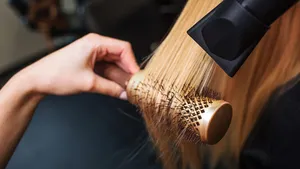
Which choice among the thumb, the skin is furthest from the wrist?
the thumb

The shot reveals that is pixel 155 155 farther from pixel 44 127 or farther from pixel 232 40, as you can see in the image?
pixel 232 40

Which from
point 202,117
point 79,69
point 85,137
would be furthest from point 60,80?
point 202,117

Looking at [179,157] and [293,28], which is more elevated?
[293,28]

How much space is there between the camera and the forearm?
884 millimetres

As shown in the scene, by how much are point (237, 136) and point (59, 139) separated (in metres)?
0.46

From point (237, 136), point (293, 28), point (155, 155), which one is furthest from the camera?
point (155, 155)

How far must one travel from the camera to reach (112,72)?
909 mm

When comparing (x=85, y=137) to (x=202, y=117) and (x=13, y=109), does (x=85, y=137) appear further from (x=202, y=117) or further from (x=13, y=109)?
(x=202, y=117)

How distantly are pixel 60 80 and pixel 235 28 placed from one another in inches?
16.5

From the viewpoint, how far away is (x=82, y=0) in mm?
2178

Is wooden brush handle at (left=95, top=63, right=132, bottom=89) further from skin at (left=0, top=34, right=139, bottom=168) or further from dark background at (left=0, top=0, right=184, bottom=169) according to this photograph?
dark background at (left=0, top=0, right=184, bottom=169)

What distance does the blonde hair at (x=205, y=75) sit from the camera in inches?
26.8

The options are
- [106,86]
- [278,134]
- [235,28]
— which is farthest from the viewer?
[106,86]

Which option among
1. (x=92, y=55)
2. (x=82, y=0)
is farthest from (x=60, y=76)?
(x=82, y=0)
